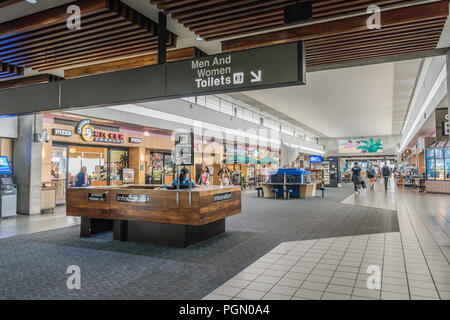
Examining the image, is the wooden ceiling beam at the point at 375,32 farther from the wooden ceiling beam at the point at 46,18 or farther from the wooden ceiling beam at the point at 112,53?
the wooden ceiling beam at the point at 46,18

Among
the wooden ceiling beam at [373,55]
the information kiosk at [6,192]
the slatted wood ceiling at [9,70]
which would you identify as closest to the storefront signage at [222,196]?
the wooden ceiling beam at [373,55]

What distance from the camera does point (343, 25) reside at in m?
4.12

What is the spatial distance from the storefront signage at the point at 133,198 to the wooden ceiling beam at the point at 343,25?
290 centimetres

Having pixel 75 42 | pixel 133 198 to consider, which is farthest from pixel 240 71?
pixel 133 198

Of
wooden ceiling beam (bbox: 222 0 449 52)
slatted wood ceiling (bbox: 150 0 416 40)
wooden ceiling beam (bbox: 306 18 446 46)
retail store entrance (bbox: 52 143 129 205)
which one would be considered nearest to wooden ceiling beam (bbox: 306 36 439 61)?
wooden ceiling beam (bbox: 306 18 446 46)

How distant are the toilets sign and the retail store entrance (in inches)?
329

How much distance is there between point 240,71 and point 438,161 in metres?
16.4

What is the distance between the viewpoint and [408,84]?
9.87m

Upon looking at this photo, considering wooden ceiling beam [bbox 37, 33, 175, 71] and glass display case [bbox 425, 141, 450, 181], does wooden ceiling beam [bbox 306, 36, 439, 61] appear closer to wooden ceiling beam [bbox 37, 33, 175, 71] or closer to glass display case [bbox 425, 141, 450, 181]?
wooden ceiling beam [bbox 37, 33, 175, 71]

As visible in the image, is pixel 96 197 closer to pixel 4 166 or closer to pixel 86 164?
pixel 4 166

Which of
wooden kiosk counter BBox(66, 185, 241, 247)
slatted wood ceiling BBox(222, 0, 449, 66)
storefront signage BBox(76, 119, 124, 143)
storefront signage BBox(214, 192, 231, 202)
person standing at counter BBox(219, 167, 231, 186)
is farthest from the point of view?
person standing at counter BBox(219, 167, 231, 186)

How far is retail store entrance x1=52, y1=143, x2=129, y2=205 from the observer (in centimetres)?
1100

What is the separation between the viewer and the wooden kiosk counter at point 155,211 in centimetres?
537
